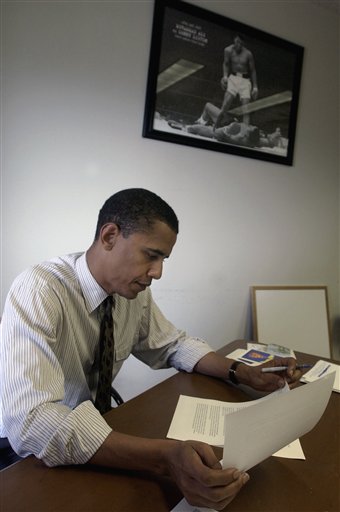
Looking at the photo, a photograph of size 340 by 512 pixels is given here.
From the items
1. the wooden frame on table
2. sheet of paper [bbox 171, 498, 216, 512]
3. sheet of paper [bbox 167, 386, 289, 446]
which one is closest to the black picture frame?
the wooden frame on table

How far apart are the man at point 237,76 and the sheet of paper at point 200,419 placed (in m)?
1.68

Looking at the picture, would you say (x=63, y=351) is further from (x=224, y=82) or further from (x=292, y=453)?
(x=224, y=82)

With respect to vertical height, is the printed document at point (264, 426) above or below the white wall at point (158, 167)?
below

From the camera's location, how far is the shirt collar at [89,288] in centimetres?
107

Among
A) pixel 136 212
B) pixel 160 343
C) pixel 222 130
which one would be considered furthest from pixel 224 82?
pixel 160 343

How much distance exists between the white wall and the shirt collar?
84 centimetres

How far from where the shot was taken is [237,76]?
2.21m

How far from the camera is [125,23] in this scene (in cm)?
188

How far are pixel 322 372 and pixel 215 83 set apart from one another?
1.71 meters

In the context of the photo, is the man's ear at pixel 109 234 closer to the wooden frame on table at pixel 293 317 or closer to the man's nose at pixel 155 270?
the man's nose at pixel 155 270

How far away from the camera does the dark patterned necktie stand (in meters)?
1.09

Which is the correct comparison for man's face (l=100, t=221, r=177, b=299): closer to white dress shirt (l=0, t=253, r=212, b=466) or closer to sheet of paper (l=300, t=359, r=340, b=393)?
white dress shirt (l=0, t=253, r=212, b=466)

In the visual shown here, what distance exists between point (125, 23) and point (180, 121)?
22.3 inches

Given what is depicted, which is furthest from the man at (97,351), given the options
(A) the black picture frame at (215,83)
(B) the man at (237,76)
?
(B) the man at (237,76)
